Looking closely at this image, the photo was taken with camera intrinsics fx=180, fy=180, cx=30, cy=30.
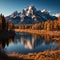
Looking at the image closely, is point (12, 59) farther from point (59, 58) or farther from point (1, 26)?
point (1, 26)

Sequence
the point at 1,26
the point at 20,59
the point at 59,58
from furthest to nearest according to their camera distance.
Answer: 1. the point at 1,26
2. the point at 20,59
3. the point at 59,58

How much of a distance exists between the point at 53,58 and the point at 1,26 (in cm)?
4675

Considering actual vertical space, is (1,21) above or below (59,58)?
above

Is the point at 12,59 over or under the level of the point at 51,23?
under

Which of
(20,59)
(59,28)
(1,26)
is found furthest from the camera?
(59,28)

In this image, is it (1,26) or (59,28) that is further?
(59,28)

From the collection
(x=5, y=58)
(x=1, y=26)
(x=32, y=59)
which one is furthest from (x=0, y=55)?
(x=1, y=26)

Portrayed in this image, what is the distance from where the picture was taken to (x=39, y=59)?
1820cm

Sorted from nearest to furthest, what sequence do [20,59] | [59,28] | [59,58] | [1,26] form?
[59,58] < [20,59] < [1,26] < [59,28]

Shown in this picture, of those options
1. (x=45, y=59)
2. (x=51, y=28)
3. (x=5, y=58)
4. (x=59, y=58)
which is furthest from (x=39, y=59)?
(x=51, y=28)

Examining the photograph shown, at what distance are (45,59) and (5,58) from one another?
409cm

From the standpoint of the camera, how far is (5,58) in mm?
18438

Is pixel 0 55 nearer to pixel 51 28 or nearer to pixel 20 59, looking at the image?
pixel 20 59

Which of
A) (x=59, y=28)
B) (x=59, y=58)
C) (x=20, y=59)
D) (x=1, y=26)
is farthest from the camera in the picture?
(x=59, y=28)
